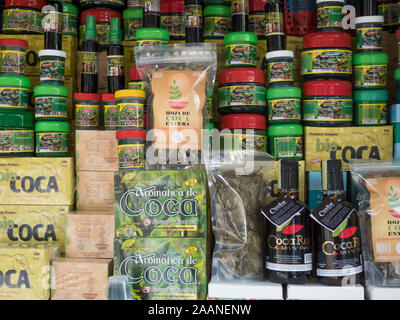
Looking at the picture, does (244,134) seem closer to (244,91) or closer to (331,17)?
(244,91)

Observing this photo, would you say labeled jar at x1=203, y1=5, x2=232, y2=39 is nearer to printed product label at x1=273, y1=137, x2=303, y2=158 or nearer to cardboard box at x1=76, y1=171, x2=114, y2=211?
printed product label at x1=273, y1=137, x2=303, y2=158

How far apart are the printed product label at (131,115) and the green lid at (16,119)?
45cm

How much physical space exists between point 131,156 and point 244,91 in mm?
511

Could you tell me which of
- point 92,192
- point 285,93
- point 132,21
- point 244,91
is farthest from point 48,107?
point 285,93

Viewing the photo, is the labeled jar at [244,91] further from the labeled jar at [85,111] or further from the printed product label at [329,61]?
the labeled jar at [85,111]

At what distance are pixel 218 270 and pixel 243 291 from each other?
0.33 feet

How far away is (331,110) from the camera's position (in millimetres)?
1646

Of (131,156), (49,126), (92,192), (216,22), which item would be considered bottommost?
(92,192)

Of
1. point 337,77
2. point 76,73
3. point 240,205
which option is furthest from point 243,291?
point 76,73

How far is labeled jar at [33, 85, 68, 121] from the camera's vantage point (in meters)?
1.68

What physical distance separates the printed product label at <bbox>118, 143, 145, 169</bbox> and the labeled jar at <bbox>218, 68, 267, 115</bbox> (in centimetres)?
44

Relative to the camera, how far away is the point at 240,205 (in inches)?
51.9

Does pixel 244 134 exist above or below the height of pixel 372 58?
below

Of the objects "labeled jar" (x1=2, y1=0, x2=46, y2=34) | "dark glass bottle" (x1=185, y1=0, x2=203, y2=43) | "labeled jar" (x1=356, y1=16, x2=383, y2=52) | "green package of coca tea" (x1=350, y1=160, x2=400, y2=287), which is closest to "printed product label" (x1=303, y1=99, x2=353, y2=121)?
"labeled jar" (x1=356, y1=16, x2=383, y2=52)
